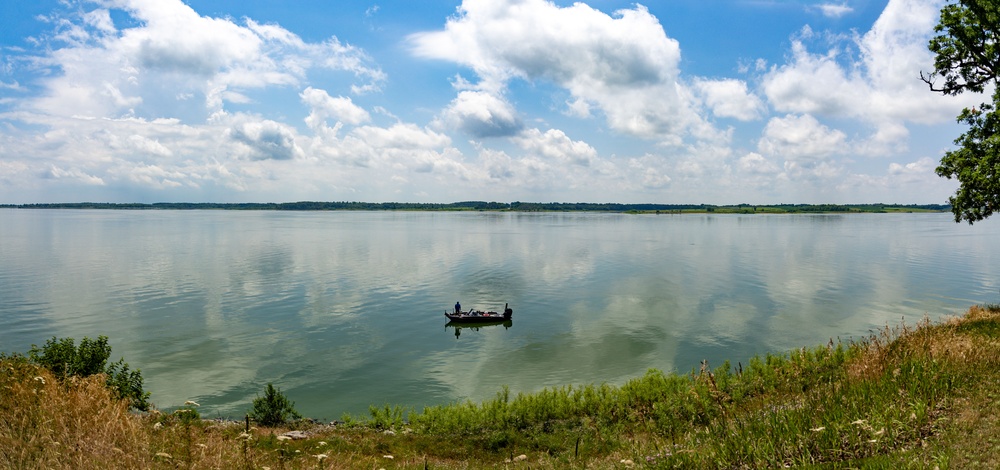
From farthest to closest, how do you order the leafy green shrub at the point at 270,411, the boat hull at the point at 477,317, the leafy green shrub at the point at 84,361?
the boat hull at the point at 477,317 → the leafy green shrub at the point at 270,411 → the leafy green shrub at the point at 84,361

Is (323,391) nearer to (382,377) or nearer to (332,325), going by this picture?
(382,377)

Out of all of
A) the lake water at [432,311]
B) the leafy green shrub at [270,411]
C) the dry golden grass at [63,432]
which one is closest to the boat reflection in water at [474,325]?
the lake water at [432,311]

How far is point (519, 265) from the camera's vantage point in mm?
99375

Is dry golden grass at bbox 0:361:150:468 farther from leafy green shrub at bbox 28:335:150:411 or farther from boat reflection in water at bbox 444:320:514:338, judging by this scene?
boat reflection in water at bbox 444:320:514:338

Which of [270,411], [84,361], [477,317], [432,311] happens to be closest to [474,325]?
[477,317]

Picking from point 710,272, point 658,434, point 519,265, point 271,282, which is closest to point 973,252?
point 710,272

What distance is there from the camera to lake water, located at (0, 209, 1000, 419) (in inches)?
1502

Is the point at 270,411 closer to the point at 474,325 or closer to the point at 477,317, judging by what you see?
the point at 477,317

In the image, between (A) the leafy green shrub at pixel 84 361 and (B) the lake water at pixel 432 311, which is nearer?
(A) the leafy green shrub at pixel 84 361

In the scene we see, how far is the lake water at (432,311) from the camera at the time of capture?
3816cm

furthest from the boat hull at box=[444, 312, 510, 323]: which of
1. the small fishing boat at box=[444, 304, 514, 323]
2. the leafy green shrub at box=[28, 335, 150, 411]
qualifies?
the leafy green shrub at box=[28, 335, 150, 411]

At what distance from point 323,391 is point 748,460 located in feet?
104

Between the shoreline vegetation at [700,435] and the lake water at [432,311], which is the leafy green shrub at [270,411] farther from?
the shoreline vegetation at [700,435]

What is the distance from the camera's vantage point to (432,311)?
59656 millimetres
